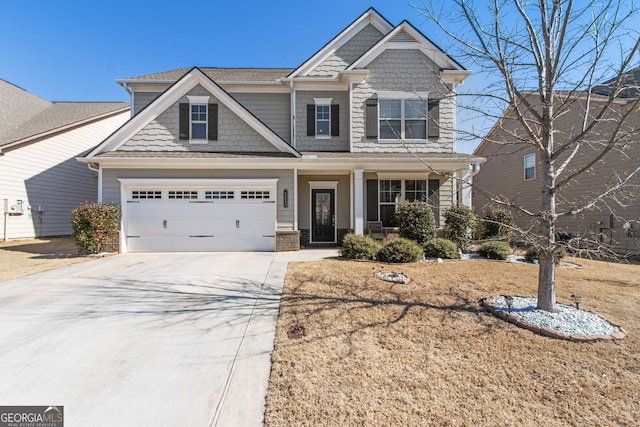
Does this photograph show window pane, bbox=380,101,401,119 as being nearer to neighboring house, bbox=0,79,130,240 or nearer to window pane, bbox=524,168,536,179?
window pane, bbox=524,168,536,179

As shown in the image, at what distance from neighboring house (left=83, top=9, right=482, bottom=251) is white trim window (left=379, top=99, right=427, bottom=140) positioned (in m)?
0.04

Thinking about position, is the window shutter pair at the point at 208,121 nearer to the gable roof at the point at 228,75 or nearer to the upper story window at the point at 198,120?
the upper story window at the point at 198,120

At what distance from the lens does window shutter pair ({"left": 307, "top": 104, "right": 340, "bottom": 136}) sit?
1276cm

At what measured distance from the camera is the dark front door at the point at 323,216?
12.9 m

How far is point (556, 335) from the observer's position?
386 centimetres

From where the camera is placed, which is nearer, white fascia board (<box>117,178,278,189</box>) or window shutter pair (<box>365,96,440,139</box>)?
white fascia board (<box>117,178,278,189</box>)

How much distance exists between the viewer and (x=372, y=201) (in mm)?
12344

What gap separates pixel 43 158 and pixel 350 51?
15.3 meters

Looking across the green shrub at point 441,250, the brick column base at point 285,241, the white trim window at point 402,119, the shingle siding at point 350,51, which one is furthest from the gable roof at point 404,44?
the green shrub at point 441,250

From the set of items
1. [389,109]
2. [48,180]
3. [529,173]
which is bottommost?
[48,180]

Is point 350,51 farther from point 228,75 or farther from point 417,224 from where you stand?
point 417,224

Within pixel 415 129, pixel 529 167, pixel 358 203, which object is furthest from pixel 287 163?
pixel 529 167

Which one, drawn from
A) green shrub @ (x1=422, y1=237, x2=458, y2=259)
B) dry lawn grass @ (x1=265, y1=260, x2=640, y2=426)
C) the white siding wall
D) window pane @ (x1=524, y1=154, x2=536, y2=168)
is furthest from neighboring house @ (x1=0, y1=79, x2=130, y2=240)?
window pane @ (x1=524, y1=154, x2=536, y2=168)

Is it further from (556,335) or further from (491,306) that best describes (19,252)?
(556,335)
